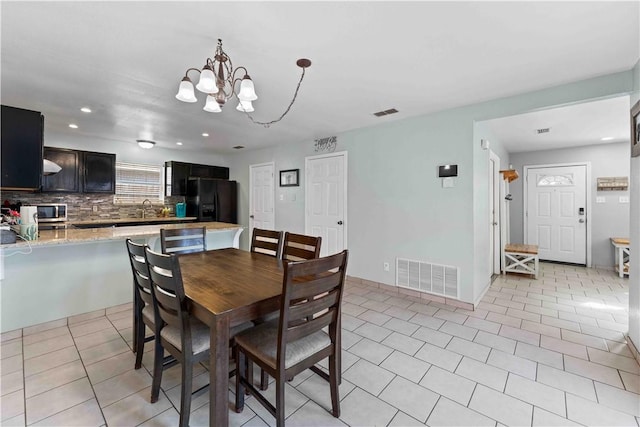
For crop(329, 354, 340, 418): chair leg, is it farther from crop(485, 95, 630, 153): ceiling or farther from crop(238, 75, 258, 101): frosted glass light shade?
crop(485, 95, 630, 153): ceiling

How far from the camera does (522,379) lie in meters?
1.94

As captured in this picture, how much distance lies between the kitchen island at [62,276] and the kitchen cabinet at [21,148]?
543 mm

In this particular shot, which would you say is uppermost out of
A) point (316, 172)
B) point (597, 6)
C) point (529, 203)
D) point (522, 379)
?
point (597, 6)

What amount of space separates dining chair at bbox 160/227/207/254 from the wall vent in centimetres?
248

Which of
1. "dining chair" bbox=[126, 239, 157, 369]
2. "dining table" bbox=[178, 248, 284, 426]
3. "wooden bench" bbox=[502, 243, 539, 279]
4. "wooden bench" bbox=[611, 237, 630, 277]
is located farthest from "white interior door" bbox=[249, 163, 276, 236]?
"wooden bench" bbox=[611, 237, 630, 277]

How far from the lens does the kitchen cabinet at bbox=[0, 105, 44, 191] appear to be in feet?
8.15

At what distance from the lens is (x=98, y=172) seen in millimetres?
4695

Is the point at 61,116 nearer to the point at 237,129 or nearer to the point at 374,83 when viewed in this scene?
the point at 237,129

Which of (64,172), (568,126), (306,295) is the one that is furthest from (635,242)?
(64,172)

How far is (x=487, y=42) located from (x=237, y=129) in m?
3.32

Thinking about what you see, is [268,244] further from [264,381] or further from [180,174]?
[180,174]

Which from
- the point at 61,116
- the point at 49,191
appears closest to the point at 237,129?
the point at 61,116

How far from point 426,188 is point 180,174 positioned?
4784 mm

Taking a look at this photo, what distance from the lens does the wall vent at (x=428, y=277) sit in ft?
10.7
